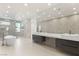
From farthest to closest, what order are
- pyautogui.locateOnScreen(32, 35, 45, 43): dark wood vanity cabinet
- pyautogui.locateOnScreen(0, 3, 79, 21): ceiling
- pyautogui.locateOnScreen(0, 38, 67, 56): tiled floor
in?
pyautogui.locateOnScreen(32, 35, 45, 43): dark wood vanity cabinet
pyautogui.locateOnScreen(0, 38, 67, 56): tiled floor
pyautogui.locateOnScreen(0, 3, 79, 21): ceiling

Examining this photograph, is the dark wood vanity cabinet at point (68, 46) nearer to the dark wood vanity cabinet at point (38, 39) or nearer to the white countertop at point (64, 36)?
the white countertop at point (64, 36)

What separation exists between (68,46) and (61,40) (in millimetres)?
426

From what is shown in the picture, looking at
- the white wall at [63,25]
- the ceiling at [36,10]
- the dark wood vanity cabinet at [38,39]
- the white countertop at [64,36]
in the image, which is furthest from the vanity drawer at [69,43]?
the ceiling at [36,10]

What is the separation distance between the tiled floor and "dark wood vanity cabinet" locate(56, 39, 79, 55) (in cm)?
38

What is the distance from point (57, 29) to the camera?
17.7 feet

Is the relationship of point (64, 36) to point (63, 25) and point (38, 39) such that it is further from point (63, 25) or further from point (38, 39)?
point (38, 39)

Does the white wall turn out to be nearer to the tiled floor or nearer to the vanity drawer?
the vanity drawer

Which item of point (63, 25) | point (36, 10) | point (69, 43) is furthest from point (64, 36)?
point (36, 10)

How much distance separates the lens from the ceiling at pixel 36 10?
494 cm

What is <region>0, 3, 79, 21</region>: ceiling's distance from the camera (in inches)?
195

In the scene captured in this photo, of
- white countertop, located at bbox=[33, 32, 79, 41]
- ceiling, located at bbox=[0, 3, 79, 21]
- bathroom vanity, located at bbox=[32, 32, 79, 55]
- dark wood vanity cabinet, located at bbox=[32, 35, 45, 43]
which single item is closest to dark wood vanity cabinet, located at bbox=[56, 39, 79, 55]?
bathroom vanity, located at bbox=[32, 32, 79, 55]

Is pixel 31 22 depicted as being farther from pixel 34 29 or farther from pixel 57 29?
pixel 57 29

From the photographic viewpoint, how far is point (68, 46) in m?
5.53

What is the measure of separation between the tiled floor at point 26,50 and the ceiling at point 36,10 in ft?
2.85
